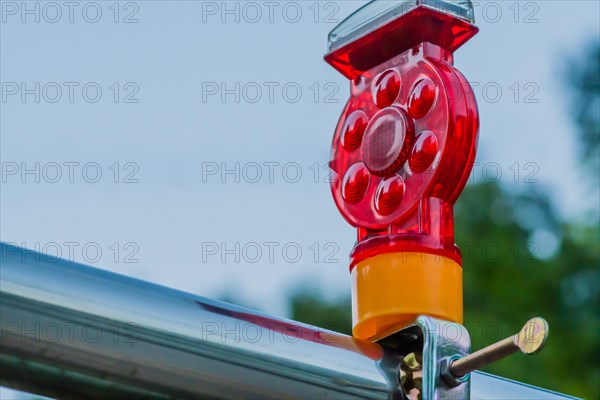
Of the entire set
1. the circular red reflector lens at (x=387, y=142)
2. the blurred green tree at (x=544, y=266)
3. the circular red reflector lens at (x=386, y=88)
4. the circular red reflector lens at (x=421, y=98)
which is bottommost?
the circular red reflector lens at (x=387, y=142)

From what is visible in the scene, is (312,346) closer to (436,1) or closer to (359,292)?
(359,292)

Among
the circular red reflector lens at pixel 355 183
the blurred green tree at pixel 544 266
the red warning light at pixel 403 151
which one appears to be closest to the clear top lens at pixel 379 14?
the red warning light at pixel 403 151

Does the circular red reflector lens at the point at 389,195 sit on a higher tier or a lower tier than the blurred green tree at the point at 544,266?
lower

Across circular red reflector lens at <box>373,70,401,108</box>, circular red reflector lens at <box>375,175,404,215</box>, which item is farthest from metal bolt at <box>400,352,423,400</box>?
circular red reflector lens at <box>373,70,401,108</box>

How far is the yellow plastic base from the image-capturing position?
3.23 feet

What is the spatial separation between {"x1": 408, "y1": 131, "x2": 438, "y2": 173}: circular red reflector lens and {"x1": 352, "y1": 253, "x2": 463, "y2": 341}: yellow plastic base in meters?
0.08

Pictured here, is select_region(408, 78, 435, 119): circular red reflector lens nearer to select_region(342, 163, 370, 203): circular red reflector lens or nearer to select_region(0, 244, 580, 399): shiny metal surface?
select_region(342, 163, 370, 203): circular red reflector lens

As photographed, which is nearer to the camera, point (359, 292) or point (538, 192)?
point (359, 292)

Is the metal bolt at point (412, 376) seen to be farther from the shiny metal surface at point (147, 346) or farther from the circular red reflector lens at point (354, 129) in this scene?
the circular red reflector lens at point (354, 129)

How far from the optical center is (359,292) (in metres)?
1.03

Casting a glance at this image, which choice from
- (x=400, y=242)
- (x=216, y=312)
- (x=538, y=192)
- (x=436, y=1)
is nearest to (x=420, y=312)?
(x=400, y=242)

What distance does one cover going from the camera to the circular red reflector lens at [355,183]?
108 centimetres

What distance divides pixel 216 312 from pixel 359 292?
19cm

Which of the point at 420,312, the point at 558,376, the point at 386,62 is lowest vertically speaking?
the point at 420,312
